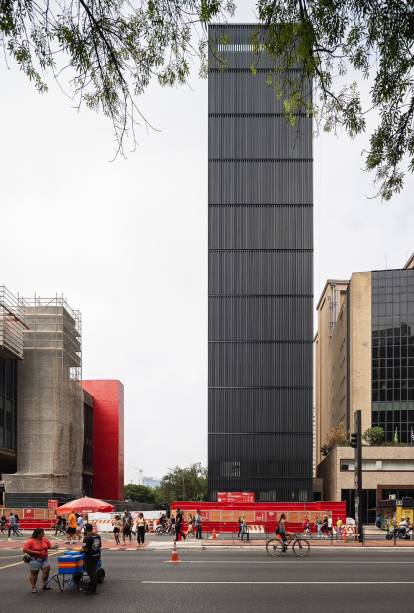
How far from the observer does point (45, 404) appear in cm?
7038

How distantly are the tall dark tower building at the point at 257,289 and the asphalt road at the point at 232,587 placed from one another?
58421mm

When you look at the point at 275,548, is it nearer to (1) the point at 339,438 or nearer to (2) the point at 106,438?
(1) the point at 339,438

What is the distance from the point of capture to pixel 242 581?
21078 mm

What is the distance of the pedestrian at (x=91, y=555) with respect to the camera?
747 inches

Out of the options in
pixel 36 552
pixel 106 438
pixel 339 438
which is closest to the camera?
pixel 36 552

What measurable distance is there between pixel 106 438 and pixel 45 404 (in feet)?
122

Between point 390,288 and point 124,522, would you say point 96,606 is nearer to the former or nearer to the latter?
point 124,522

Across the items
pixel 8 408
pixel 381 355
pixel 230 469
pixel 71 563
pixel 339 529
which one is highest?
pixel 381 355

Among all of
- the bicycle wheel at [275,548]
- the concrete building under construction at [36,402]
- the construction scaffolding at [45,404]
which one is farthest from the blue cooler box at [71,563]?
the construction scaffolding at [45,404]

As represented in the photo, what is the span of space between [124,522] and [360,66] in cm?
3487

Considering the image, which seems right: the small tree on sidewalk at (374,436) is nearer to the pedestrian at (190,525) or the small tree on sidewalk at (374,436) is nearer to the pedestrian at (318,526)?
the pedestrian at (318,526)

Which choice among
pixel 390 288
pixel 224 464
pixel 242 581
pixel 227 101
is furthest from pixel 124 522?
pixel 227 101

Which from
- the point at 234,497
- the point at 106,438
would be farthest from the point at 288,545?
the point at 106,438

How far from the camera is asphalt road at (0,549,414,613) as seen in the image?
16.6m
